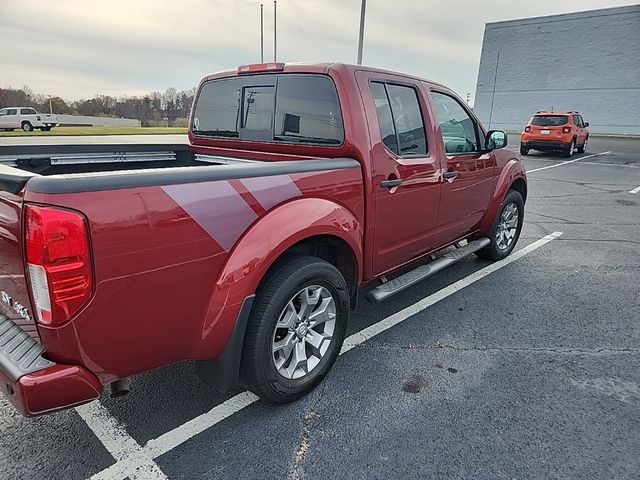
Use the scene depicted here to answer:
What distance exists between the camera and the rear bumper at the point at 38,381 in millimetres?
1752

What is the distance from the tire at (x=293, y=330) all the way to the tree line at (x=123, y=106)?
50.1 meters

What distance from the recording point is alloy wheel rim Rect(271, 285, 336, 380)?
2648 millimetres

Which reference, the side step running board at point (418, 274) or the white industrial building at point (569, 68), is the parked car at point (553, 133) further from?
the white industrial building at point (569, 68)

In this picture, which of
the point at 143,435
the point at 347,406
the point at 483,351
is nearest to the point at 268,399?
the point at 347,406

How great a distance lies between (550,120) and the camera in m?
18.5

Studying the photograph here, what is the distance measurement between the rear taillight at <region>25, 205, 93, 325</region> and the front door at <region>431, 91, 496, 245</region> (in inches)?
115

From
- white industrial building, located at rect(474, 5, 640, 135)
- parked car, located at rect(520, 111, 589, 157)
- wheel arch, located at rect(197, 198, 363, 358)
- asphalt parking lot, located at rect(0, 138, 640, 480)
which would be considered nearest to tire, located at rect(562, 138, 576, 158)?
parked car, located at rect(520, 111, 589, 157)

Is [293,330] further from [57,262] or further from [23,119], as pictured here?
[23,119]

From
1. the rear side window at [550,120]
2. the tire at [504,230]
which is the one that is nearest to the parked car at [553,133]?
the rear side window at [550,120]

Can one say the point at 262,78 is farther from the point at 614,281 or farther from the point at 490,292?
the point at 614,281

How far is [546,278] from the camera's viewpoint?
Result: 4.89 metres

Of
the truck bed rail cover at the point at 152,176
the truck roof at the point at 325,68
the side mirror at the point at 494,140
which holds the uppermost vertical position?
the truck roof at the point at 325,68

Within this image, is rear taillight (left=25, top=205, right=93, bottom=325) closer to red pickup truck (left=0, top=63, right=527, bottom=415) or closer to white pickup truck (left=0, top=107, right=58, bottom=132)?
red pickup truck (left=0, top=63, right=527, bottom=415)

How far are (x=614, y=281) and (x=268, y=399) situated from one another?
4159mm
